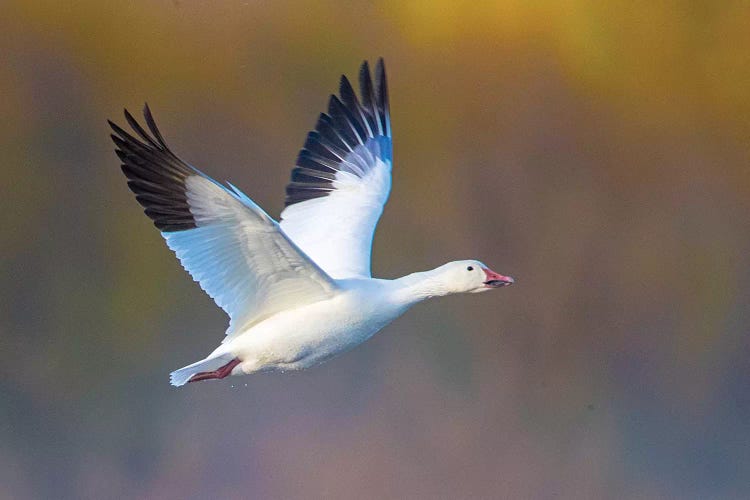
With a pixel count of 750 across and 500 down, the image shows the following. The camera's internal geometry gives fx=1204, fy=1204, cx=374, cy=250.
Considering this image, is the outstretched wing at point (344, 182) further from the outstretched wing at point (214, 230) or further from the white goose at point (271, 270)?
the outstretched wing at point (214, 230)

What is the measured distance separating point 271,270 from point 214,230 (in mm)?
321

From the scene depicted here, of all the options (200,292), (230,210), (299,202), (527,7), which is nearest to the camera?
(230,210)

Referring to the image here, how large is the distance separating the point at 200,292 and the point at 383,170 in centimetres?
519

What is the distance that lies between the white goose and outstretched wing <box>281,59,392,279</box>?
1 cm

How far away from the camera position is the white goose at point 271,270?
4.81 m

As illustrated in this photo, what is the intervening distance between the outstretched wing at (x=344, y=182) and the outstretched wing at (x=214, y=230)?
0.55m

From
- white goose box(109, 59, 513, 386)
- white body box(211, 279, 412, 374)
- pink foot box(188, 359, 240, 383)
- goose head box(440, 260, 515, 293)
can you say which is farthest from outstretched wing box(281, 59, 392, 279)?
pink foot box(188, 359, 240, 383)

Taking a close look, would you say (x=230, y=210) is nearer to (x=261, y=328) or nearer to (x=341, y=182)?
(x=261, y=328)

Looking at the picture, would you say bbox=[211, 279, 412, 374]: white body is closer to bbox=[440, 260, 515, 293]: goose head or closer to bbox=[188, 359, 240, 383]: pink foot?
bbox=[188, 359, 240, 383]: pink foot

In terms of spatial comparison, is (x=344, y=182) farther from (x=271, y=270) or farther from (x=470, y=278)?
(x=271, y=270)

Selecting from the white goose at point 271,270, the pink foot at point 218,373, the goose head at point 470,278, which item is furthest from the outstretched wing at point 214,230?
the goose head at point 470,278

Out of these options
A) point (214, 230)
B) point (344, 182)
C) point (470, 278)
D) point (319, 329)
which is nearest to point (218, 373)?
point (319, 329)

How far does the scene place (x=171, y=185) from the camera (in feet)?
15.9

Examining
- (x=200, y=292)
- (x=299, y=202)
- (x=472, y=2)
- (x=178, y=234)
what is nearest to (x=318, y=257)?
(x=299, y=202)
